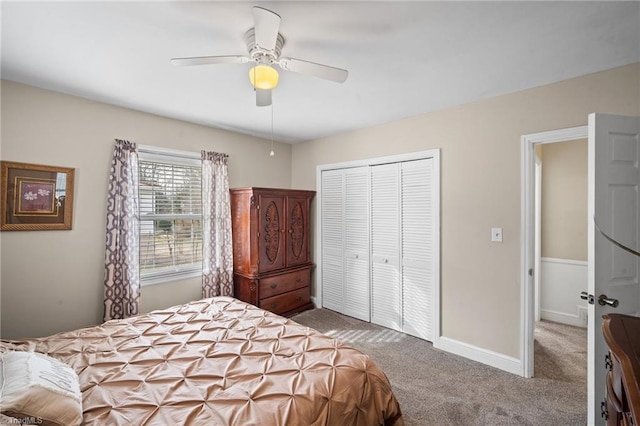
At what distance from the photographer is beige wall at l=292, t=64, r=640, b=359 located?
2.32 metres

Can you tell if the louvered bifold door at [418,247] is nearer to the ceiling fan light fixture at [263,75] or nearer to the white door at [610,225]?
the white door at [610,225]

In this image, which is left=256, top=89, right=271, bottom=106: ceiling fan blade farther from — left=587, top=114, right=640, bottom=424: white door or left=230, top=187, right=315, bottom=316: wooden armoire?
left=587, top=114, right=640, bottom=424: white door

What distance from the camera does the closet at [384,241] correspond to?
3191 mm

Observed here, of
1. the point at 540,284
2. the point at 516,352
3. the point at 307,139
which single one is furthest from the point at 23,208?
the point at 540,284

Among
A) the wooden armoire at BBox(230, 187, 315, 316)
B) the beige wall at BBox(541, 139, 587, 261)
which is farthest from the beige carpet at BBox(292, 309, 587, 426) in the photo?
the beige wall at BBox(541, 139, 587, 261)

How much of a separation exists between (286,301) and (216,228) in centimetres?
133

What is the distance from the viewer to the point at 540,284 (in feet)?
12.6

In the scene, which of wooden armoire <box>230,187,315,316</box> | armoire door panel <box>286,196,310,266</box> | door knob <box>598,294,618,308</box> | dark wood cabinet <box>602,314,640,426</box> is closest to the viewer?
dark wood cabinet <box>602,314,640,426</box>

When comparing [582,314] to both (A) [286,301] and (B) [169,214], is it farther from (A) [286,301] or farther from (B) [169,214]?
(B) [169,214]

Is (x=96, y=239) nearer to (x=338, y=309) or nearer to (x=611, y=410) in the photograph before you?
(x=338, y=309)

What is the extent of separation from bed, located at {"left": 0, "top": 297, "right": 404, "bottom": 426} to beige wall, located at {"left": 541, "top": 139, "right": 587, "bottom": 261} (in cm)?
332

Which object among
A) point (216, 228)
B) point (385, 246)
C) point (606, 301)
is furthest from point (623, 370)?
point (216, 228)

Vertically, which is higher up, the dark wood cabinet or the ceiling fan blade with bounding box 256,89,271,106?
the ceiling fan blade with bounding box 256,89,271,106

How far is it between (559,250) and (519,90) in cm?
234
